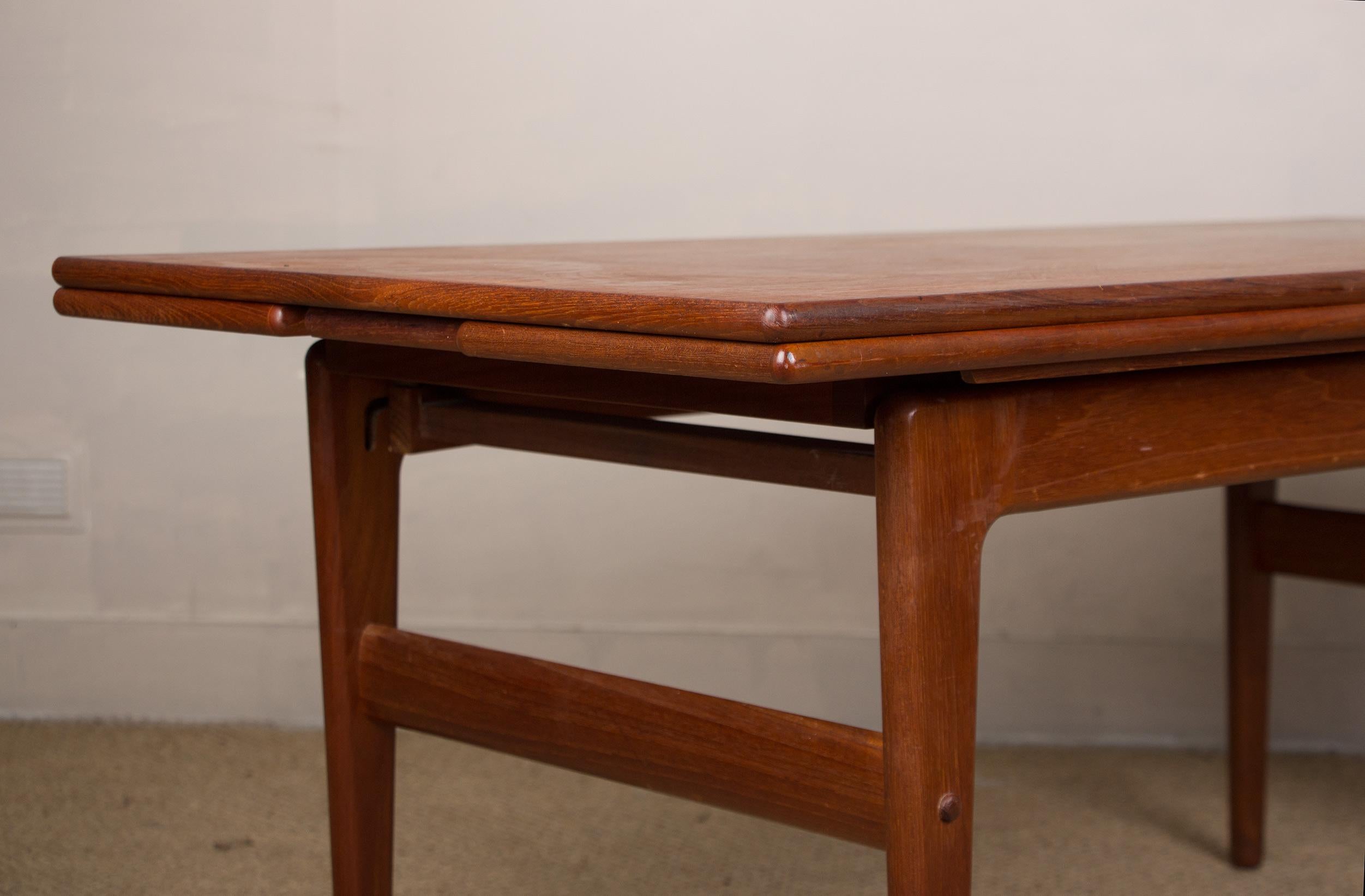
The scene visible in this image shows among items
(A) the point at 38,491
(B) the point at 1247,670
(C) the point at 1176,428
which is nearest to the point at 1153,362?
(C) the point at 1176,428

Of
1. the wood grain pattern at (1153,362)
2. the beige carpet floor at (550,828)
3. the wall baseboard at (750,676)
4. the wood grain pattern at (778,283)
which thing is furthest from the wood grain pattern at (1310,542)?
the wood grain pattern at (1153,362)

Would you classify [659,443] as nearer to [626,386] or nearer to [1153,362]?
[626,386]

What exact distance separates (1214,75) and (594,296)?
186cm

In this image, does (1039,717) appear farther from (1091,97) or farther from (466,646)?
(466,646)

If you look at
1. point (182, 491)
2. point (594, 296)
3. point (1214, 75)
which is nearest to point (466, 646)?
point (594, 296)

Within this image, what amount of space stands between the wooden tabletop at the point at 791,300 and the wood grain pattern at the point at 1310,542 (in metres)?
0.64

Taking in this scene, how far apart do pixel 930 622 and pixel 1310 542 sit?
3.58 ft

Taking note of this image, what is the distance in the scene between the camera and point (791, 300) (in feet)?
1.96

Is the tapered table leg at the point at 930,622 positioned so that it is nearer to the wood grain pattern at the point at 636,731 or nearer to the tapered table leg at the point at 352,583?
the wood grain pattern at the point at 636,731

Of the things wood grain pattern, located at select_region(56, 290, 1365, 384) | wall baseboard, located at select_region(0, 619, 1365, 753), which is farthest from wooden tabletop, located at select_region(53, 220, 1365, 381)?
wall baseboard, located at select_region(0, 619, 1365, 753)

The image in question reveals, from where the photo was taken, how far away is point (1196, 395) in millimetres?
832

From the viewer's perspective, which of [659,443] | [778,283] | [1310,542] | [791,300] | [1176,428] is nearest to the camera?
[791,300]

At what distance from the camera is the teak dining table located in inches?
26.1

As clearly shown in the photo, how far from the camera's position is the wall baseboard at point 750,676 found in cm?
233
